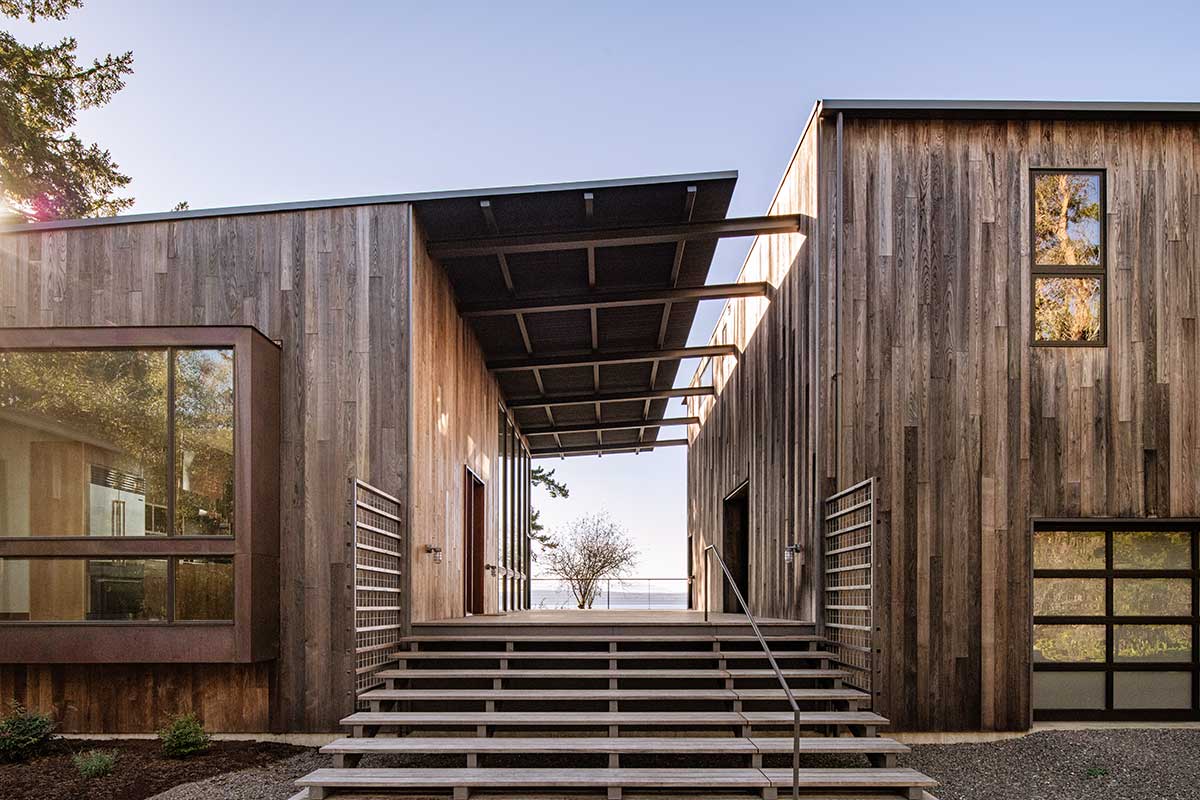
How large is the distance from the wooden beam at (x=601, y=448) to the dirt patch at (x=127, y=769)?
13.1 meters

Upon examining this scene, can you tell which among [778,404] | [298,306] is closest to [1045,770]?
[778,404]

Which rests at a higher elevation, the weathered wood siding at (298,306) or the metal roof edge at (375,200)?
the metal roof edge at (375,200)

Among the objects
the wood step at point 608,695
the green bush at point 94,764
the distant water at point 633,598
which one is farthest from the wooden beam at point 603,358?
the distant water at point 633,598

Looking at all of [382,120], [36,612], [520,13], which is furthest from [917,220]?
[382,120]

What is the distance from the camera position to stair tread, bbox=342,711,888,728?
6199mm

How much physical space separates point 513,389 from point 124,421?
7.96 meters

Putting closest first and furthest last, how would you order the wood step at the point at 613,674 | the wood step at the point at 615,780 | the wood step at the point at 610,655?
the wood step at the point at 615,780, the wood step at the point at 613,674, the wood step at the point at 610,655

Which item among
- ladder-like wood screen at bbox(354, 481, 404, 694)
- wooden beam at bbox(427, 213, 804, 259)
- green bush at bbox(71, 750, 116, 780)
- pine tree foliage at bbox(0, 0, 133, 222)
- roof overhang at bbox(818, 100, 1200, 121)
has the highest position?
pine tree foliage at bbox(0, 0, 133, 222)

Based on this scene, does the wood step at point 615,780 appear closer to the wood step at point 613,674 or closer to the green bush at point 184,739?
the wood step at point 613,674

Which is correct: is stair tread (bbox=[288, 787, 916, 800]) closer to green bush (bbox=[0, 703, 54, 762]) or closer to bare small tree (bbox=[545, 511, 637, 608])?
green bush (bbox=[0, 703, 54, 762])

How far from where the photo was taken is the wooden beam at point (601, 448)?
2039 centimetres

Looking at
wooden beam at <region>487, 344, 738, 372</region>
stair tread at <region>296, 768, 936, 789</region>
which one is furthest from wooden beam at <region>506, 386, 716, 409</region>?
stair tread at <region>296, 768, 936, 789</region>

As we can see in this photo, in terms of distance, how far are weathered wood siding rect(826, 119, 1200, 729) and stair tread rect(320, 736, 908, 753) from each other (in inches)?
57.4

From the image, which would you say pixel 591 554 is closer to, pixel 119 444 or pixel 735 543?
pixel 735 543
